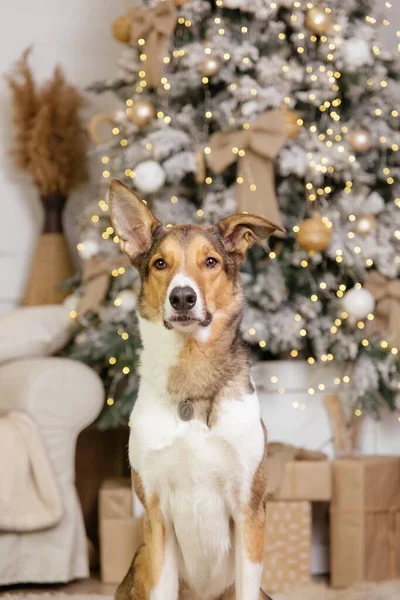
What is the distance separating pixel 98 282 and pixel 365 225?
1.10 meters

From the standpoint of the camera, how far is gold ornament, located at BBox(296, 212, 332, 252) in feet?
10.8

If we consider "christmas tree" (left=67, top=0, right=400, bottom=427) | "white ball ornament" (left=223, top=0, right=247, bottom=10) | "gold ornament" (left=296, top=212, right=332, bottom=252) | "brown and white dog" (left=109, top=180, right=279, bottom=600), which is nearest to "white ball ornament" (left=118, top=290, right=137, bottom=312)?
"christmas tree" (left=67, top=0, right=400, bottom=427)

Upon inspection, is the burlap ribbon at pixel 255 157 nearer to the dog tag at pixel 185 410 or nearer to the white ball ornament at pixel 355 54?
the white ball ornament at pixel 355 54

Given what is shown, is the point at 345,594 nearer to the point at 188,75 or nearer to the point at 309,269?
the point at 309,269

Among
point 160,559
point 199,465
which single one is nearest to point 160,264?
point 199,465

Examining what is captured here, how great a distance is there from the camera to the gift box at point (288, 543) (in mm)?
3129

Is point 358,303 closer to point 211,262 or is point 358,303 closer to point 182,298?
point 211,262

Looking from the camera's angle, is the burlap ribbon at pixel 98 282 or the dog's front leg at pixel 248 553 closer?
the dog's front leg at pixel 248 553

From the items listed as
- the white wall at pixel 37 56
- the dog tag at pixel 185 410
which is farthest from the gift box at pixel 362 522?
the white wall at pixel 37 56

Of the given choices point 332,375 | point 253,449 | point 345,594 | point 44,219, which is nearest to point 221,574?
point 253,449

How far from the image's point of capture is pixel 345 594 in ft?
9.57

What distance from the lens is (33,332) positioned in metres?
3.51

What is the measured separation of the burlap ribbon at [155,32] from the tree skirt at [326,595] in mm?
2011

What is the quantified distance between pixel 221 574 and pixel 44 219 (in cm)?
270
